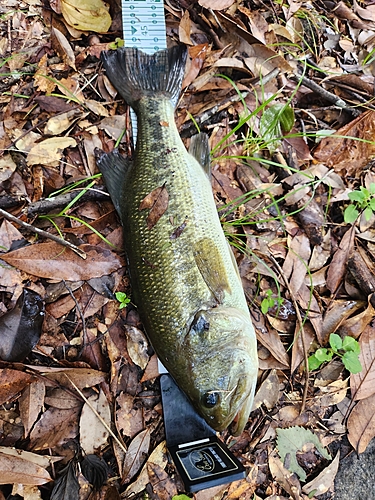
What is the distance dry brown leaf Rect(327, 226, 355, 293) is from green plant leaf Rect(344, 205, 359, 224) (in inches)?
5.5

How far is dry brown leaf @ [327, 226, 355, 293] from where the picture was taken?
3.37 meters

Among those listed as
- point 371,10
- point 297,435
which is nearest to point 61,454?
point 297,435

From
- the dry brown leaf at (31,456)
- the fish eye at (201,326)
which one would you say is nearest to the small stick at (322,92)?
the fish eye at (201,326)

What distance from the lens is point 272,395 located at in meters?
3.12

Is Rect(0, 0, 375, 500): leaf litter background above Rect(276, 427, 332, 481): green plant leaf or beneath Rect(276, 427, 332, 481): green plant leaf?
above

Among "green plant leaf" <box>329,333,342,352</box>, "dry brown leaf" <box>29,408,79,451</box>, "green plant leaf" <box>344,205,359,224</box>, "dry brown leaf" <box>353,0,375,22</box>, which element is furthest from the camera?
"dry brown leaf" <box>353,0,375,22</box>

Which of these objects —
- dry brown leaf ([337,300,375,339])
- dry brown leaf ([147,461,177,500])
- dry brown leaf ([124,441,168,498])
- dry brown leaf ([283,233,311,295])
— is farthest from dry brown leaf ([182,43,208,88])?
dry brown leaf ([147,461,177,500])

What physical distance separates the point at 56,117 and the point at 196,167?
45.7 inches

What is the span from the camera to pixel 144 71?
3184 mm

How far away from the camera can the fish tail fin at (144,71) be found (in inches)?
124

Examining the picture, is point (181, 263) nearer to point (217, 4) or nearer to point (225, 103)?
point (225, 103)

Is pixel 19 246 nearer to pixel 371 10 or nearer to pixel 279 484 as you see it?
pixel 279 484

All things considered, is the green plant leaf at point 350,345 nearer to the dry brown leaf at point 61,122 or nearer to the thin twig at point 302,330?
the thin twig at point 302,330

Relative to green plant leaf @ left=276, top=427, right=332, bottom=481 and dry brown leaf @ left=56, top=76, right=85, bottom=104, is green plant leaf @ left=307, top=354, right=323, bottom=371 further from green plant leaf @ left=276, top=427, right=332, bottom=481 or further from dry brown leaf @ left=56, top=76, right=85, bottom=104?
dry brown leaf @ left=56, top=76, right=85, bottom=104
